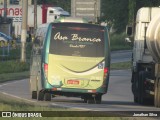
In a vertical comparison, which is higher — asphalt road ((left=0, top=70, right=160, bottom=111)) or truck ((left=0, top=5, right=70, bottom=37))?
asphalt road ((left=0, top=70, right=160, bottom=111))

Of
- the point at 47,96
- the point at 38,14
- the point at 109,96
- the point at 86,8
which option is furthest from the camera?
the point at 38,14

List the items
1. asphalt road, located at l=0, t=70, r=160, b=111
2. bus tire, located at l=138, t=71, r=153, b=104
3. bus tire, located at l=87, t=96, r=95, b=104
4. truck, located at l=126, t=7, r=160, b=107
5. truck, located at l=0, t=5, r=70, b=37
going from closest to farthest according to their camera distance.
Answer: truck, located at l=126, t=7, r=160, b=107 → asphalt road, located at l=0, t=70, r=160, b=111 → bus tire, located at l=87, t=96, r=95, b=104 → bus tire, located at l=138, t=71, r=153, b=104 → truck, located at l=0, t=5, r=70, b=37

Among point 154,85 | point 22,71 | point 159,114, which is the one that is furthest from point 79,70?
point 22,71

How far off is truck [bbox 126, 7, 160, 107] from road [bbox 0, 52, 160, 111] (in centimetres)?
53

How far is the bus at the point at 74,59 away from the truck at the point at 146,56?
5.10 ft

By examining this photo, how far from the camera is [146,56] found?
3206 centimetres

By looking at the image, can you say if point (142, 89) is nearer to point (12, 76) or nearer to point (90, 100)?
point (90, 100)

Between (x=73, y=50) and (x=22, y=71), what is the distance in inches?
971

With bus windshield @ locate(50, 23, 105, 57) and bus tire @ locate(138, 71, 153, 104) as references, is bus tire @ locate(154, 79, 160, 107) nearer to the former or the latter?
bus tire @ locate(138, 71, 153, 104)

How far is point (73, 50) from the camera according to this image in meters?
30.1

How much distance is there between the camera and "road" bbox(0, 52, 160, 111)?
96.1ft

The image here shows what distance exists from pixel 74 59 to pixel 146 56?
3317 mm

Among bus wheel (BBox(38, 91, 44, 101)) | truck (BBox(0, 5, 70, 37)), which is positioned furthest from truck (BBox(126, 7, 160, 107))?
truck (BBox(0, 5, 70, 37))

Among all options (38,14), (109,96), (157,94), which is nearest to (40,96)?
(157,94)
